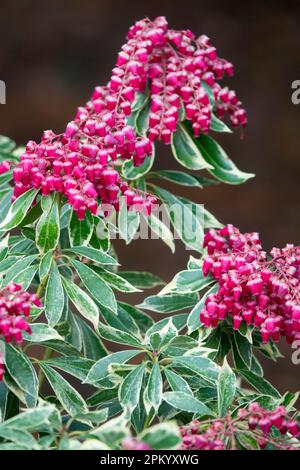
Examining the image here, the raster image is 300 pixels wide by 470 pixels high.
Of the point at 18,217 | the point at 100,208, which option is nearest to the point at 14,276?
the point at 18,217

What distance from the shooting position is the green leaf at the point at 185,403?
1.04 m

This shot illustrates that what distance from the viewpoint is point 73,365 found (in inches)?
46.1

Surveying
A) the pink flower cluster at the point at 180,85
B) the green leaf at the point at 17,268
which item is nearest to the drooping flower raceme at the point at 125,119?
the pink flower cluster at the point at 180,85

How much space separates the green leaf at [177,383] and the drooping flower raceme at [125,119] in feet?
0.84

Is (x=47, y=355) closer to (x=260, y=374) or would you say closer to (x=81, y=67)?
(x=260, y=374)

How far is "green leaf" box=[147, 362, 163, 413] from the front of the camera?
3.43 ft

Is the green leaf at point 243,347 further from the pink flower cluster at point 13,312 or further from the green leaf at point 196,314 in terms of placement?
the pink flower cluster at point 13,312

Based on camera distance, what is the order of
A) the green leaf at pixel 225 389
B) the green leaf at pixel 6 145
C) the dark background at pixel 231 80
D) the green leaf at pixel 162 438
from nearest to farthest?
1. the green leaf at pixel 162 438
2. the green leaf at pixel 225 389
3. the green leaf at pixel 6 145
4. the dark background at pixel 231 80

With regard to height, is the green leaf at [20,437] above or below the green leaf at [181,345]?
below

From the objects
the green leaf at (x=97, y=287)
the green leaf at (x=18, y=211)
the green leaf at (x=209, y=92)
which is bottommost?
the green leaf at (x=97, y=287)

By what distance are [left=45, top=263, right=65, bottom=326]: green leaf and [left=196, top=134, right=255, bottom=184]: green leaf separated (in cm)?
40

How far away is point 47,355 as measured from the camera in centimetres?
133

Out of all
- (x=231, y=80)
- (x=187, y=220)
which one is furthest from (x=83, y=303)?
(x=231, y=80)

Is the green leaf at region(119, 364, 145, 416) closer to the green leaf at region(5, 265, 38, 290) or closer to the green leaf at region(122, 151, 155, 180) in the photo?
the green leaf at region(5, 265, 38, 290)
